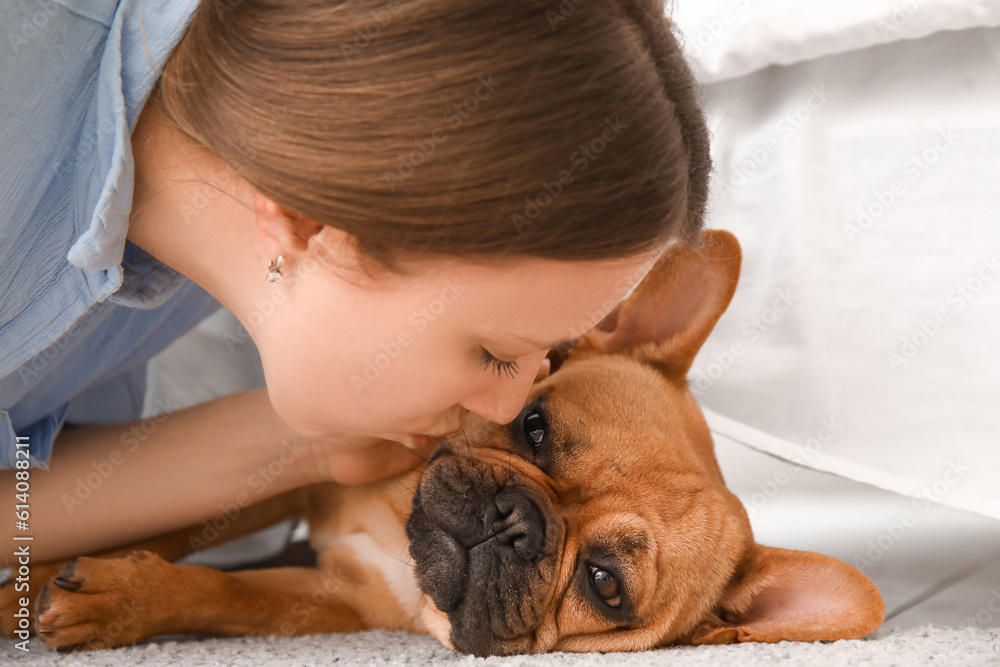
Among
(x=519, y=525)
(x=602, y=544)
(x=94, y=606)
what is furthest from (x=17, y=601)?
(x=602, y=544)

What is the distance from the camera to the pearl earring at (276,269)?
4.27ft

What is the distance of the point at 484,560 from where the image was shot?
1579 millimetres

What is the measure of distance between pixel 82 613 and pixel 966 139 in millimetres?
2372

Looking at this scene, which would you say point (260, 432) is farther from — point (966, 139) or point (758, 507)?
point (966, 139)

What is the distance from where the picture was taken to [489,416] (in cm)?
157

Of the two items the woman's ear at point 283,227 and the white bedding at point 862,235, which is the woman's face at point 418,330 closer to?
the woman's ear at point 283,227

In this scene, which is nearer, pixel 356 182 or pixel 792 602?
pixel 356 182
